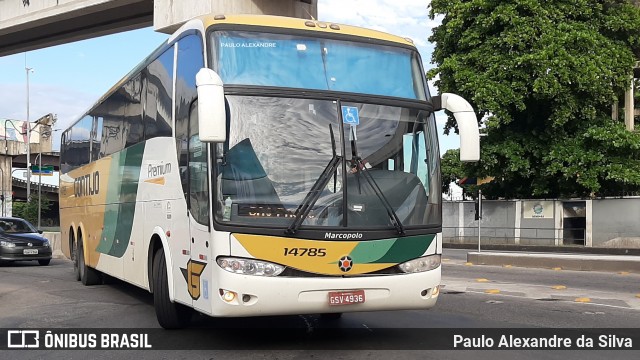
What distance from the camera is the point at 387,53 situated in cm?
→ 821

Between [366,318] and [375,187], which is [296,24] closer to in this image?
[375,187]

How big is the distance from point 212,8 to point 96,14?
7265 mm

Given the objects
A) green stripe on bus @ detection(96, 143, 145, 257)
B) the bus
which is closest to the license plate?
the bus

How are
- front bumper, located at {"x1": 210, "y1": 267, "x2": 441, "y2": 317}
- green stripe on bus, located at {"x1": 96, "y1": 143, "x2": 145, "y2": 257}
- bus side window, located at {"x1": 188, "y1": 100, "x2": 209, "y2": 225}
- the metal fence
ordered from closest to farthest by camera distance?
front bumper, located at {"x1": 210, "y1": 267, "x2": 441, "y2": 317} → bus side window, located at {"x1": 188, "y1": 100, "x2": 209, "y2": 225} → green stripe on bus, located at {"x1": 96, "y1": 143, "x2": 145, "y2": 257} → the metal fence

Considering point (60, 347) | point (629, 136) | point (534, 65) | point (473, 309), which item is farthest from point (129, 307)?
point (629, 136)

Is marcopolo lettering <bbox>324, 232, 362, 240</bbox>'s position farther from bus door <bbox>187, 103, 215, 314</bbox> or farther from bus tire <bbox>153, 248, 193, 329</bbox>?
bus tire <bbox>153, 248, 193, 329</bbox>

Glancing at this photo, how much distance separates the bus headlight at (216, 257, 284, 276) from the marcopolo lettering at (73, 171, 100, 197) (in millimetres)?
7246

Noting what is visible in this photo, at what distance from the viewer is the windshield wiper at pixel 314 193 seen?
705cm

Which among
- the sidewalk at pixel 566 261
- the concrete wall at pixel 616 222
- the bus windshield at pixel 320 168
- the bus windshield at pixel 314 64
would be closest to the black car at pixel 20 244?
the sidewalk at pixel 566 261

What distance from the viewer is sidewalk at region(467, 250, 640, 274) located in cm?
1725

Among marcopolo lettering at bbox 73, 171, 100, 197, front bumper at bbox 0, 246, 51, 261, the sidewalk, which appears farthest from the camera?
front bumper at bbox 0, 246, 51, 261

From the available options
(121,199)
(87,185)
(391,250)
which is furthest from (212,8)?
(391,250)

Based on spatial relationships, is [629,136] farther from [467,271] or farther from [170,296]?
[170,296]

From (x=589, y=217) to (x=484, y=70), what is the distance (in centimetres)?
762
